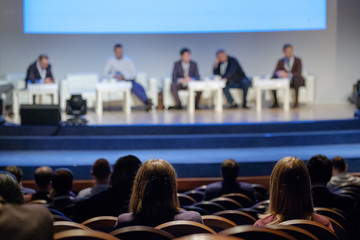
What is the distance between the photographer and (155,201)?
2666 millimetres

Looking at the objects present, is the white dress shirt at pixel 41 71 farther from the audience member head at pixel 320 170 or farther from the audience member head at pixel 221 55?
the audience member head at pixel 320 170

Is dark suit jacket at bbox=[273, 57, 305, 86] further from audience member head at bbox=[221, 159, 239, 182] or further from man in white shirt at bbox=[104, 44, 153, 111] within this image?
audience member head at bbox=[221, 159, 239, 182]

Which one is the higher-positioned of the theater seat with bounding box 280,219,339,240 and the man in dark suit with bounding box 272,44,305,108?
the man in dark suit with bounding box 272,44,305,108

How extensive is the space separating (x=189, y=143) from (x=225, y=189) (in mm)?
2492

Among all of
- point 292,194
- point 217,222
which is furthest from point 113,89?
point 292,194

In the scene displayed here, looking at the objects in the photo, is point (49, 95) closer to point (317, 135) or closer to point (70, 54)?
point (70, 54)

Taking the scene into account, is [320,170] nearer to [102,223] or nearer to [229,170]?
[229,170]

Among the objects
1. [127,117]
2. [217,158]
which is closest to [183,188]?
[217,158]

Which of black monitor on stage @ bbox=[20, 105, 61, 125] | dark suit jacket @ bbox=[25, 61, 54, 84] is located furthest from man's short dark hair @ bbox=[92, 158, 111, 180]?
dark suit jacket @ bbox=[25, 61, 54, 84]

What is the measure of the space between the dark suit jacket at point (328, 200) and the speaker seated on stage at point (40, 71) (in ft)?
21.1

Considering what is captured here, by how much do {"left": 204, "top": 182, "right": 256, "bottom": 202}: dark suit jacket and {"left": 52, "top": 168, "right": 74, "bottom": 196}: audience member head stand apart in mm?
1183

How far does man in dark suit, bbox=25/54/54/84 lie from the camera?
937 centimetres

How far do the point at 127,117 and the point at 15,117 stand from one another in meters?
1.81

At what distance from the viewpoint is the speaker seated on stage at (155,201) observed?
2654 mm
